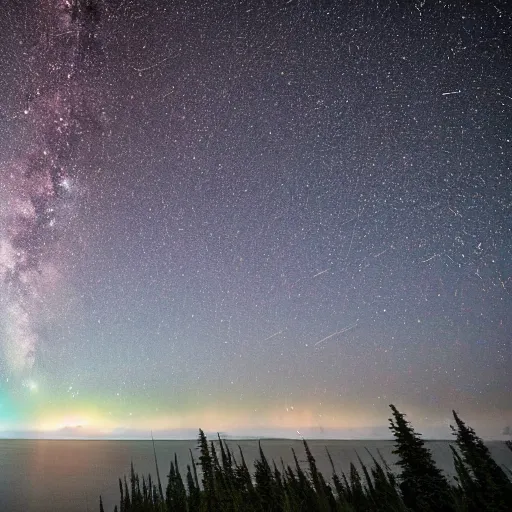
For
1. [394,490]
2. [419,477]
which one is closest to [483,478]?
[419,477]

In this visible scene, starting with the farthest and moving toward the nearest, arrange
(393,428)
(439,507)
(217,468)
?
(217,468) → (393,428) → (439,507)

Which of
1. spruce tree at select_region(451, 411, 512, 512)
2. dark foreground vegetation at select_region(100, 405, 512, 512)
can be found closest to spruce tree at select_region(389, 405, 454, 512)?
dark foreground vegetation at select_region(100, 405, 512, 512)

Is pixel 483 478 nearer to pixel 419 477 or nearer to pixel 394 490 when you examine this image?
pixel 419 477

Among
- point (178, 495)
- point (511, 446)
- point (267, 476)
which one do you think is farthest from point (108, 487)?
point (511, 446)

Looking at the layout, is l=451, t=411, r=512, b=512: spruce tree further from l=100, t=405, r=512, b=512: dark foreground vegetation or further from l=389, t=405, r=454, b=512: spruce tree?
l=389, t=405, r=454, b=512: spruce tree

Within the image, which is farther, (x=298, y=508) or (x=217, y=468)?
(x=217, y=468)

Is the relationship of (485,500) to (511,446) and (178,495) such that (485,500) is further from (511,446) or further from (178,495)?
(511,446)

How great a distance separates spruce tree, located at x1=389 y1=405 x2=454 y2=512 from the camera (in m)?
32.0

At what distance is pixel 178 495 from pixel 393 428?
42.7m

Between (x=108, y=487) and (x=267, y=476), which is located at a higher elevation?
(x=108, y=487)

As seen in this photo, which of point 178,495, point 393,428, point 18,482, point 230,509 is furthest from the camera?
point 18,482

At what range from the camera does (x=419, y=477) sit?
3294cm

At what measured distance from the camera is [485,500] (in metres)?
36.2

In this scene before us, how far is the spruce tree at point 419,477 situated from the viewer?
105 ft
